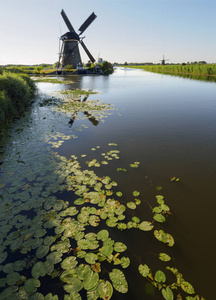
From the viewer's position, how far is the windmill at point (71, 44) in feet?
151

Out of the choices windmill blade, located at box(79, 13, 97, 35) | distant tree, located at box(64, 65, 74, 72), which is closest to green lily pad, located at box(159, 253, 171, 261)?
distant tree, located at box(64, 65, 74, 72)

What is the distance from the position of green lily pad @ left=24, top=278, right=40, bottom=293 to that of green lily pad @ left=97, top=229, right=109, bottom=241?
41.3 inches

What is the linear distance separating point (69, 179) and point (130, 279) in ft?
8.91

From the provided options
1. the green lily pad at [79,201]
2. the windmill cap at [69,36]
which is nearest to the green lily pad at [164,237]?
the green lily pad at [79,201]

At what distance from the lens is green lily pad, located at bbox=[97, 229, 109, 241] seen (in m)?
2.75

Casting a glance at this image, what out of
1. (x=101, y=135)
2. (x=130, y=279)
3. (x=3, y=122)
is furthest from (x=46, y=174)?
Result: (x=3, y=122)

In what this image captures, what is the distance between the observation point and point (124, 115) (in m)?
11.1

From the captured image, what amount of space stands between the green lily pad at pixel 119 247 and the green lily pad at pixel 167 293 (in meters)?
0.73

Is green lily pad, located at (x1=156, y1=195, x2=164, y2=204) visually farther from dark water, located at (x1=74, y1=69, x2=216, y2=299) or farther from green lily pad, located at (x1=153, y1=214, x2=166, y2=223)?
green lily pad, located at (x1=153, y1=214, x2=166, y2=223)

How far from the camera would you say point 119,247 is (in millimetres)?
2625

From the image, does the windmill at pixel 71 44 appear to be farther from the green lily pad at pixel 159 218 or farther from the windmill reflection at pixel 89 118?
the green lily pad at pixel 159 218

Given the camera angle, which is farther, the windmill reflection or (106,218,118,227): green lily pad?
the windmill reflection

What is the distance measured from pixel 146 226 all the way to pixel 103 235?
33.6 inches

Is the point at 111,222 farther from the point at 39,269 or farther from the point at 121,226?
the point at 39,269
